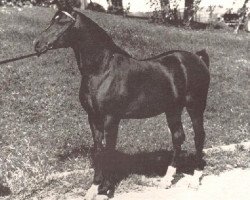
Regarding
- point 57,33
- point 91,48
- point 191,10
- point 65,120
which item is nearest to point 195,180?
point 91,48

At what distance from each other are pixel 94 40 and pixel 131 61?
74 centimetres

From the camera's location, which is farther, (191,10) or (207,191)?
(191,10)

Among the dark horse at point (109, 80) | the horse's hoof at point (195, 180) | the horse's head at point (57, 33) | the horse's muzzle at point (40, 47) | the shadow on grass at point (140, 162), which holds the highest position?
the horse's head at point (57, 33)

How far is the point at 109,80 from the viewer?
27.7 ft

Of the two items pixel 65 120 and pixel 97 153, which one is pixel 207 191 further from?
pixel 65 120

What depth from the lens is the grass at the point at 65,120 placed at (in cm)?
996

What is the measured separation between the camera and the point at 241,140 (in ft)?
41.7

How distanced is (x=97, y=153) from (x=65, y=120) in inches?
185

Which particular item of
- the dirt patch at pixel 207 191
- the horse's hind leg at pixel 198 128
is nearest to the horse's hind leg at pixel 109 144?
the dirt patch at pixel 207 191

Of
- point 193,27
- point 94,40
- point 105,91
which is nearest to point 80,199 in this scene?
point 105,91

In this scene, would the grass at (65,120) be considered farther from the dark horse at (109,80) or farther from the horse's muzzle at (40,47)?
the horse's muzzle at (40,47)

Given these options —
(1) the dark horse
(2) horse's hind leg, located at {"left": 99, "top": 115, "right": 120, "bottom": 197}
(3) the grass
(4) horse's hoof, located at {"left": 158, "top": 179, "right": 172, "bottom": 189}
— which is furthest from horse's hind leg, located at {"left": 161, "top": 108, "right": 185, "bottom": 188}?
(2) horse's hind leg, located at {"left": 99, "top": 115, "right": 120, "bottom": 197}

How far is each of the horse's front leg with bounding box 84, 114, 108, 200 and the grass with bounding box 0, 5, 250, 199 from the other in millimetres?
534

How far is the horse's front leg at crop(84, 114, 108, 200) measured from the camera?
8578 millimetres
